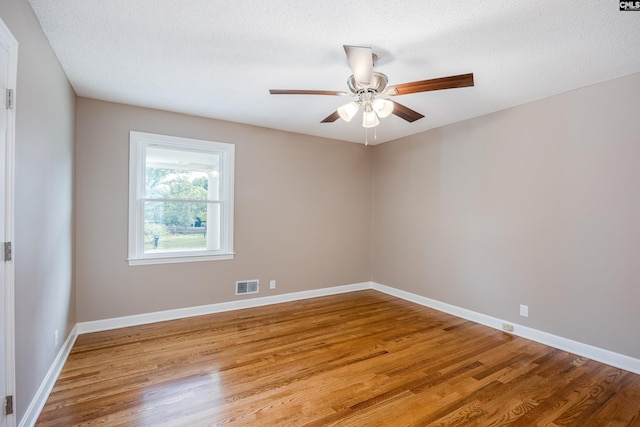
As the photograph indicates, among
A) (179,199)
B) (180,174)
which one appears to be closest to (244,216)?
(179,199)

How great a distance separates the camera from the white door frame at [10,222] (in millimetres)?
1557

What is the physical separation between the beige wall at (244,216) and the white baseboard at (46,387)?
0.65 metres

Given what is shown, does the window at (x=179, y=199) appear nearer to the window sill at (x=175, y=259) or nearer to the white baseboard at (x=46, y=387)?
the window sill at (x=175, y=259)

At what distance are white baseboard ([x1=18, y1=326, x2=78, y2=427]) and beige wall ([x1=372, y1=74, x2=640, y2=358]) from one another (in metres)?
4.15

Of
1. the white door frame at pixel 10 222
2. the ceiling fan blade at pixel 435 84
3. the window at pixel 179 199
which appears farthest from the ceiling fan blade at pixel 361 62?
the window at pixel 179 199

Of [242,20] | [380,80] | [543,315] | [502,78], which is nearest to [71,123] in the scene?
[242,20]

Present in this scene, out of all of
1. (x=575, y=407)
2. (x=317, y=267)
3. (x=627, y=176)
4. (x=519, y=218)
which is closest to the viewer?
(x=575, y=407)

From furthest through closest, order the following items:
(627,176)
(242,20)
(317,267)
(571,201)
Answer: (317,267) → (571,201) → (627,176) → (242,20)

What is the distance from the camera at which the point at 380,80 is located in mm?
2512

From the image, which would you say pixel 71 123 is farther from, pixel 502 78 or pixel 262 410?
pixel 502 78

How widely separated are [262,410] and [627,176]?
3525 millimetres

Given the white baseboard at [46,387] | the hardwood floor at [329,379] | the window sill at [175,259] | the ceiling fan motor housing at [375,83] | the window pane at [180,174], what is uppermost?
the ceiling fan motor housing at [375,83]

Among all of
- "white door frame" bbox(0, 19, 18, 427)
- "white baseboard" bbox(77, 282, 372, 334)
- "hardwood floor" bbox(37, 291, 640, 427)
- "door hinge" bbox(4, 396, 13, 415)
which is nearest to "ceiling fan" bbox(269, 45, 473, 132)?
"white door frame" bbox(0, 19, 18, 427)

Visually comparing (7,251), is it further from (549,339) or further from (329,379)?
(549,339)
